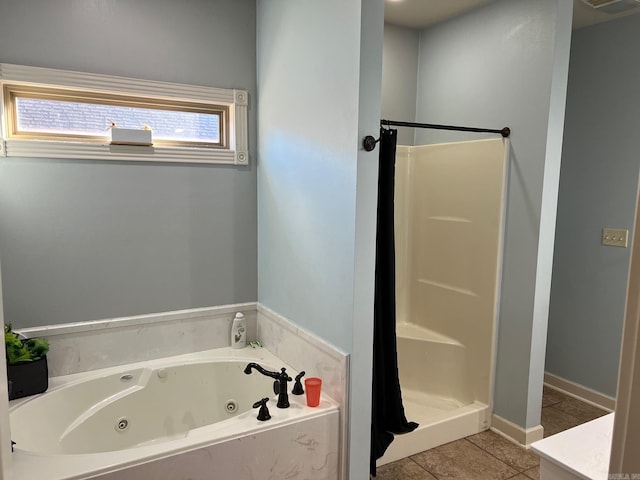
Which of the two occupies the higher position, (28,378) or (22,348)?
(22,348)

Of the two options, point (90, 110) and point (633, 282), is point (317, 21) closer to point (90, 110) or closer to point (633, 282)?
point (90, 110)

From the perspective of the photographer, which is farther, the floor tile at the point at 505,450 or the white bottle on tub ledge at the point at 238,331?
the white bottle on tub ledge at the point at 238,331

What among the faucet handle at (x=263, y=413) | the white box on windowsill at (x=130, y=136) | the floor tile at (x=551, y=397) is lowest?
the floor tile at (x=551, y=397)

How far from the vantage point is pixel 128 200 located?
2.41 meters

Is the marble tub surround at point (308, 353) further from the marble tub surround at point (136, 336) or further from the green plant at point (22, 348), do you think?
the green plant at point (22, 348)

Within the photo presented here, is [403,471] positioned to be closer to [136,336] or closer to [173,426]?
[173,426]

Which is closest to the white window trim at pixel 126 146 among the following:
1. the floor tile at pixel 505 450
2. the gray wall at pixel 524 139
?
the gray wall at pixel 524 139

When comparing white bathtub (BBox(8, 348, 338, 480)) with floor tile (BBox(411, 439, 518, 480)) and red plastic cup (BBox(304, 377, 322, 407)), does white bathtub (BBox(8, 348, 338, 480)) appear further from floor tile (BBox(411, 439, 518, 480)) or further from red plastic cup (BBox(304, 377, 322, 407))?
floor tile (BBox(411, 439, 518, 480))

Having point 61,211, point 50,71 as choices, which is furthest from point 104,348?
point 50,71

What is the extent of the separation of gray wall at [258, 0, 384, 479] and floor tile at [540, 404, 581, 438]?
146 centimetres

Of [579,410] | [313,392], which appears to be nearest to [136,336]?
[313,392]

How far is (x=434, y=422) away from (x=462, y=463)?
0.82 feet

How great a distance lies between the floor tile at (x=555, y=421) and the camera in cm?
278

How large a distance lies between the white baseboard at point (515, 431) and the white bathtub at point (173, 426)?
1.27 m
